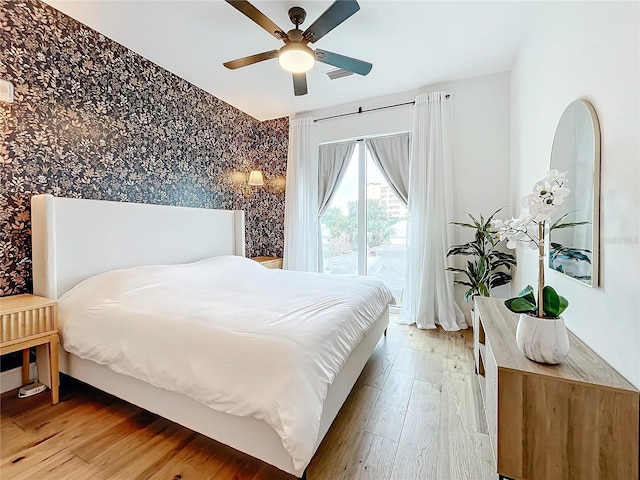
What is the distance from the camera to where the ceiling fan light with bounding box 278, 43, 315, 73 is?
2.02m

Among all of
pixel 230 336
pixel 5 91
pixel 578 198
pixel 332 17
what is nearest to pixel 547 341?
pixel 578 198

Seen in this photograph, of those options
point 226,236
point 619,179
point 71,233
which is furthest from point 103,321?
point 619,179

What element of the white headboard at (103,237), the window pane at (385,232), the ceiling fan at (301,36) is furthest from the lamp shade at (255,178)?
the ceiling fan at (301,36)

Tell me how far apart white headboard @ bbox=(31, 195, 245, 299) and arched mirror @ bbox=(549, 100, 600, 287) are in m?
3.13

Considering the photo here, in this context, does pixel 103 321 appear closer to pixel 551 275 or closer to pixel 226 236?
pixel 226 236

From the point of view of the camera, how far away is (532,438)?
1.07m

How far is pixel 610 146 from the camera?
119cm

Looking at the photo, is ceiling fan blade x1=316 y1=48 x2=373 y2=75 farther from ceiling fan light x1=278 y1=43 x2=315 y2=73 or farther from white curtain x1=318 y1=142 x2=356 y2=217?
white curtain x1=318 y1=142 x2=356 y2=217

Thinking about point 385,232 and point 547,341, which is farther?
A: point 385,232

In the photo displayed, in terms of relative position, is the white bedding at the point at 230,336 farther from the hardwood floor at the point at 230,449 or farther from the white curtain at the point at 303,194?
the white curtain at the point at 303,194

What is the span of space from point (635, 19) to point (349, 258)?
10.8 feet

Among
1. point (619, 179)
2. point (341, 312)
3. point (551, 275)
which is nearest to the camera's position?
point (619, 179)

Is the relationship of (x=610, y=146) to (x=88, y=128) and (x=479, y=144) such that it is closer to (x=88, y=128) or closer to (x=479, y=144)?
(x=479, y=144)

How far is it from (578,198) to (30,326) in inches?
127
